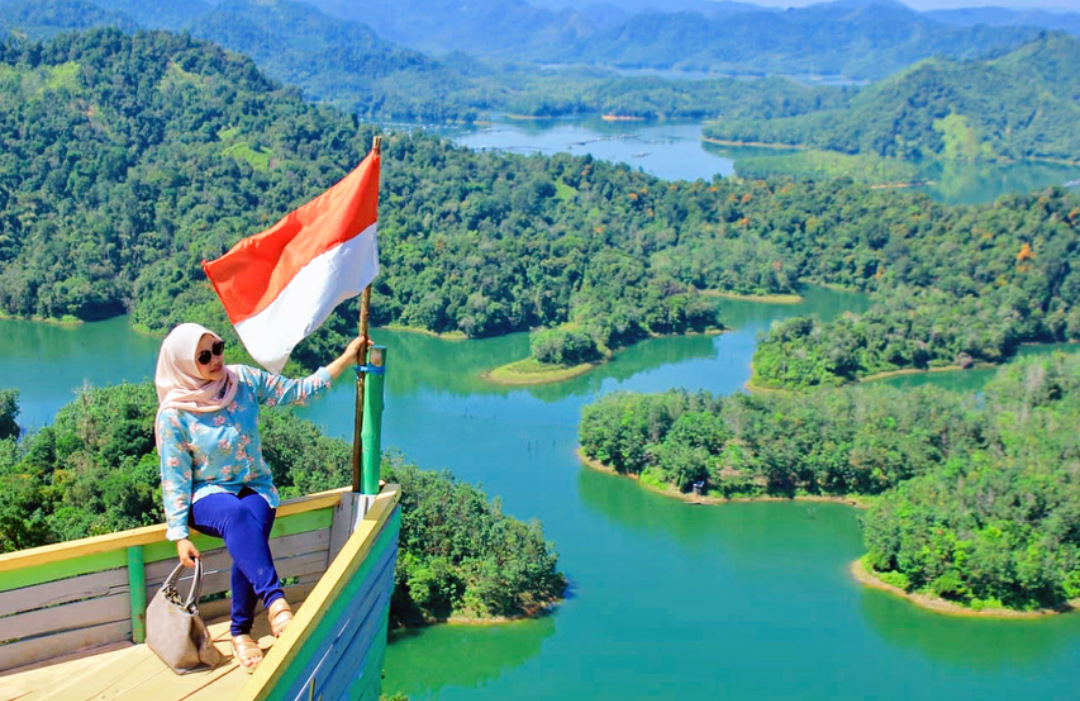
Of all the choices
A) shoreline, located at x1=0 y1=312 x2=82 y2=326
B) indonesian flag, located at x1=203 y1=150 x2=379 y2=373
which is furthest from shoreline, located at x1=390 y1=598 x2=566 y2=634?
shoreline, located at x1=0 y1=312 x2=82 y2=326

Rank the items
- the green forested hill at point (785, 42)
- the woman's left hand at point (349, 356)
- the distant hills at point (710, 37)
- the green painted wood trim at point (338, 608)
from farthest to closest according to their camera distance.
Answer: the distant hills at point (710, 37), the green forested hill at point (785, 42), the woman's left hand at point (349, 356), the green painted wood trim at point (338, 608)

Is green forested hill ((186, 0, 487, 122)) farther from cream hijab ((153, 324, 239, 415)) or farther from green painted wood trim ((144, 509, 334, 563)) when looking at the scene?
cream hijab ((153, 324, 239, 415))

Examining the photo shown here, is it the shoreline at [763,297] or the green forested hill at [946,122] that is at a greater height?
the green forested hill at [946,122]

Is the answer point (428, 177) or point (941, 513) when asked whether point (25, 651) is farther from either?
point (428, 177)

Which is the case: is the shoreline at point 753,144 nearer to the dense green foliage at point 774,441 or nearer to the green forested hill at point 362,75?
the green forested hill at point 362,75

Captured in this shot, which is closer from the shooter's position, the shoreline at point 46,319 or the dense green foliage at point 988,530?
the dense green foliage at point 988,530

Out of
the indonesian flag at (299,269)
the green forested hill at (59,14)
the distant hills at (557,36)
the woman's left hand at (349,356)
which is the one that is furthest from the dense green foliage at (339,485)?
the distant hills at (557,36)

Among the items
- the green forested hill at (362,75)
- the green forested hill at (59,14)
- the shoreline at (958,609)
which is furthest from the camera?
the green forested hill at (362,75)
